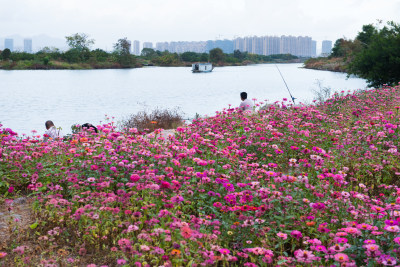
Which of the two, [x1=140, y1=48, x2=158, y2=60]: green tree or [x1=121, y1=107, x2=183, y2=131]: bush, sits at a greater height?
[x1=140, y1=48, x2=158, y2=60]: green tree

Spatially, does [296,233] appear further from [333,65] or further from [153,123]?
[333,65]

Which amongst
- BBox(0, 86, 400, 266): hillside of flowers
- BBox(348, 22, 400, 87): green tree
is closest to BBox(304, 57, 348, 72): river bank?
BBox(348, 22, 400, 87): green tree

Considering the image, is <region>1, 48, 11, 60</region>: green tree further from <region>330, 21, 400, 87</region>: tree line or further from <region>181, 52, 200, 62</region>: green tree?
<region>330, 21, 400, 87</region>: tree line

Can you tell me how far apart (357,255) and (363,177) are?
2.42 m

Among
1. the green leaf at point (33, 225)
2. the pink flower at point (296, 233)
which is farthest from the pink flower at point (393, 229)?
the green leaf at point (33, 225)

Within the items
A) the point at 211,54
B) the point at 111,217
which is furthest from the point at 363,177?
the point at 211,54

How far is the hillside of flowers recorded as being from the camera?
2664 millimetres

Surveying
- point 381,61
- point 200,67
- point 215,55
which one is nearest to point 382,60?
point 381,61

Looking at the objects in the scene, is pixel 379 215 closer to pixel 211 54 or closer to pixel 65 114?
pixel 65 114

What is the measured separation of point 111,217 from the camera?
3332mm

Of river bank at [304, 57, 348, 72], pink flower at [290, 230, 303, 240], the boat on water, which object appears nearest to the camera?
pink flower at [290, 230, 303, 240]

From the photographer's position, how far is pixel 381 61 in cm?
1722

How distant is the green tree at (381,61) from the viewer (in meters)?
16.9

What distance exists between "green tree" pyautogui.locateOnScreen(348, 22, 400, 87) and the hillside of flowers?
43.1 ft
